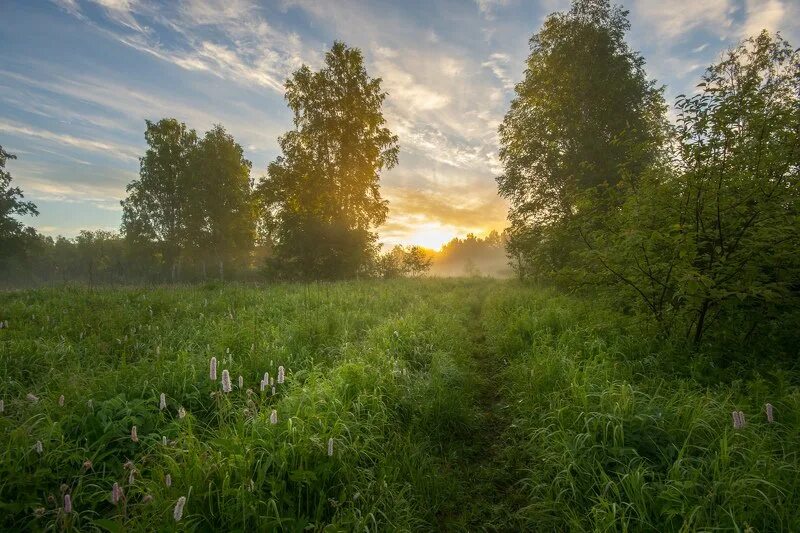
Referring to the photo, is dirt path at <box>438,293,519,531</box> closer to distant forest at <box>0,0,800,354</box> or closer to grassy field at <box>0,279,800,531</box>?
grassy field at <box>0,279,800,531</box>

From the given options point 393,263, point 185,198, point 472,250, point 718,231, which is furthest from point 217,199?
point 472,250

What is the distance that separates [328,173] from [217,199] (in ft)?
66.3

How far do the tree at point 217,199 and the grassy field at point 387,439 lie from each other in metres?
35.2

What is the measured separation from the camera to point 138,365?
514 centimetres

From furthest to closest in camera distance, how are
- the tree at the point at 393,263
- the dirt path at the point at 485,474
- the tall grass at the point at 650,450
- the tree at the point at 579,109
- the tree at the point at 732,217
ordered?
the tree at the point at 393,263 < the tree at the point at 579,109 < the tree at the point at 732,217 < the dirt path at the point at 485,474 < the tall grass at the point at 650,450

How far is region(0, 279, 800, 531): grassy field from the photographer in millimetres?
2652

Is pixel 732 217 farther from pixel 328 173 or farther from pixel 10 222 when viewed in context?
pixel 10 222

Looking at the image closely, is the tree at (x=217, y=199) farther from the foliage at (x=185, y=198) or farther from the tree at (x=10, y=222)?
the tree at (x=10, y=222)

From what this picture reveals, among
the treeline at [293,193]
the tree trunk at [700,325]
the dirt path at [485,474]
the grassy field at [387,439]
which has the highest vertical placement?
the treeline at [293,193]

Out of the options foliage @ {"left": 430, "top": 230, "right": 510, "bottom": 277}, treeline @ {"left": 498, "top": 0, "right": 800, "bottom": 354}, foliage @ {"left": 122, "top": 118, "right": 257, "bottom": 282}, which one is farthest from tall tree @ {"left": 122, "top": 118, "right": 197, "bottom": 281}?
foliage @ {"left": 430, "top": 230, "right": 510, "bottom": 277}

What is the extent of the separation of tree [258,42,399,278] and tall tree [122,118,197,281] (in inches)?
709

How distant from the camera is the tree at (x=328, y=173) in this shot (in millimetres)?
25125

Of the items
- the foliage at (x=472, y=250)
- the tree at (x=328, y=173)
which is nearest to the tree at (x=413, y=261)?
the tree at (x=328, y=173)

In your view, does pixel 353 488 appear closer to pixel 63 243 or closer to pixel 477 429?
pixel 477 429
